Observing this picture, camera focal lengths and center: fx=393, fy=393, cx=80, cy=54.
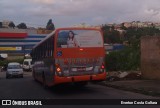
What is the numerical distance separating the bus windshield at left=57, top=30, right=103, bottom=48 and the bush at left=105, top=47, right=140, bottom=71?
15122mm

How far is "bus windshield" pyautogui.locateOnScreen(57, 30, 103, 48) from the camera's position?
1936 cm

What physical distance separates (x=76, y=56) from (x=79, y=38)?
3.39 ft

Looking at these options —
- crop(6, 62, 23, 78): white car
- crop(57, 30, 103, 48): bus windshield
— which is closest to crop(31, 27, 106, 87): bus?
crop(57, 30, 103, 48): bus windshield

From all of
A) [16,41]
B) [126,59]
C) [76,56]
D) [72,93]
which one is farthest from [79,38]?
[16,41]

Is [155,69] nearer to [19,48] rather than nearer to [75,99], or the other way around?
[75,99]

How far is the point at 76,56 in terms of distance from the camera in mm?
19281

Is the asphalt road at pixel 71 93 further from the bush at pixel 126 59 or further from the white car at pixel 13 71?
the white car at pixel 13 71

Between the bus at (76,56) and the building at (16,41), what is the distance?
69637 millimetres

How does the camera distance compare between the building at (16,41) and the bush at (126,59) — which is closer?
the bush at (126,59)

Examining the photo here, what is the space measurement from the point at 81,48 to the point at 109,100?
433 cm

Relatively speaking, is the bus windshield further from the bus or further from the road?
the road

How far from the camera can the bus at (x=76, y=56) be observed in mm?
18953

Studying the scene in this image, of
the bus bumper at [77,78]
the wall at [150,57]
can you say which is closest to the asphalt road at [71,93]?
the bus bumper at [77,78]

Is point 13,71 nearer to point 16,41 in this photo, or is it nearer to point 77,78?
point 77,78
